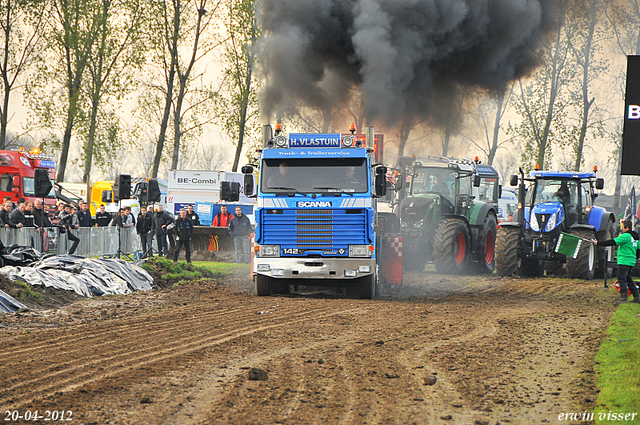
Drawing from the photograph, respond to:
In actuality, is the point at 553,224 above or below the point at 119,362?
above

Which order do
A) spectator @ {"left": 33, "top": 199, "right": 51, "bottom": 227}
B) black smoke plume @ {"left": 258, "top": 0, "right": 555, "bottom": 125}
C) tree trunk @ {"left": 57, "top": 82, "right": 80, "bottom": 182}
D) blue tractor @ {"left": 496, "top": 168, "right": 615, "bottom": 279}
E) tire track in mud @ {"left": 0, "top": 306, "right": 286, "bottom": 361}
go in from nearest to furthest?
tire track in mud @ {"left": 0, "top": 306, "right": 286, "bottom": 361}, black smoke plume @ {"left": 258, "top": 0, "right": 555, "bottom": 125}, spectator @ {"left": 33, "top": 199, "right": 51, "bottom": 227}, blue tractor @ {"left": 496, "top": 168, "right": 615, "bottom": 279}, tree trunk @ {"left": 57, "top": 82, "right": 80, "bottom": 182}

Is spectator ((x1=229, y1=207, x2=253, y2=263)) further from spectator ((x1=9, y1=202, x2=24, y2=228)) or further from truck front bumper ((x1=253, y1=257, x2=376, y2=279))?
truck front bumper ((x1=253, y1=257, x2=376, y2=279))

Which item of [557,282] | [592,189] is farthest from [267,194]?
[592,189]

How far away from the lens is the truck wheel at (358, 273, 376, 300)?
44.0 feet

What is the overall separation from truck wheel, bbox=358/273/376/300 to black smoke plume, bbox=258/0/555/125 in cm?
500

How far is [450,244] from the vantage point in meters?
18.6

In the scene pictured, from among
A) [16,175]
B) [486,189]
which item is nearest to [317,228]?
[16,175]

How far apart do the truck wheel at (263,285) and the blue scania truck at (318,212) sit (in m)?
0.03

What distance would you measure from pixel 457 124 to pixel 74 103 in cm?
2264

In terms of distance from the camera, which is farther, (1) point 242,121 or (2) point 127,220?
(1) point 242,121

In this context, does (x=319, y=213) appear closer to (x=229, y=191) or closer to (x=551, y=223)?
(x=229, y=191)

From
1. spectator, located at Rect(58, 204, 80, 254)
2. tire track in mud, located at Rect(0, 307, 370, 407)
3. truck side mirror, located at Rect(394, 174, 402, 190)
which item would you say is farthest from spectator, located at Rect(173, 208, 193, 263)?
tire track in mud, located at Rect(0, 307, 370, 407)

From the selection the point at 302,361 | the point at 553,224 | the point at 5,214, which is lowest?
the point at 302,361

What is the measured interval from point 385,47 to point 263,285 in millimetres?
6358
